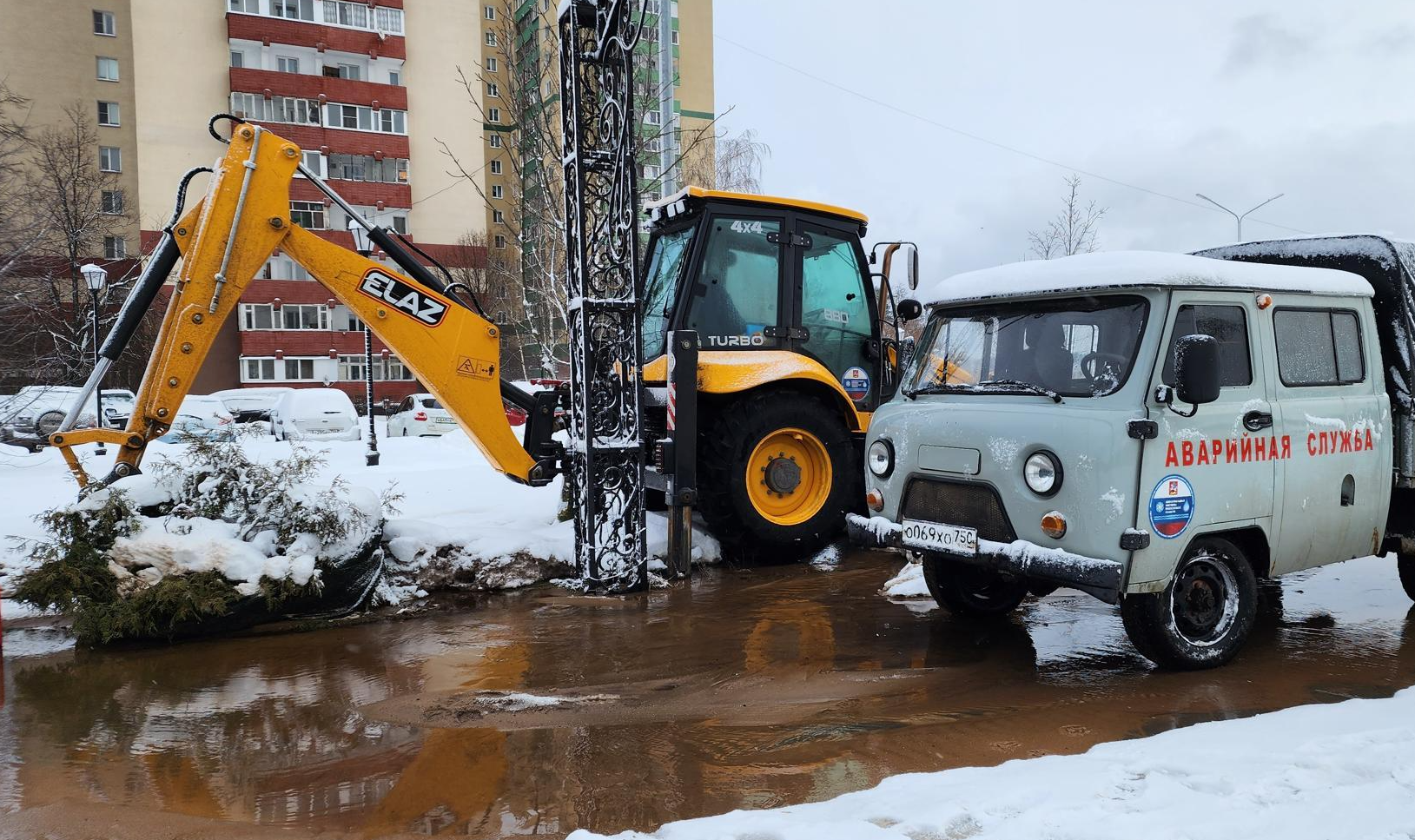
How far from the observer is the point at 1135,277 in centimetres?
500

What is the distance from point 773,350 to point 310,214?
37.3 meters

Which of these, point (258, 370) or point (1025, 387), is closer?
point (1025, 387)

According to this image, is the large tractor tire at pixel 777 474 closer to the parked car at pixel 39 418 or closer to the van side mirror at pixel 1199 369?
the van side mirror at pixel 1199 369

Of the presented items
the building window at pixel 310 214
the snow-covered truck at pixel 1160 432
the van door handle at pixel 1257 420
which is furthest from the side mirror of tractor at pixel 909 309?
the building window at pixel 310 214

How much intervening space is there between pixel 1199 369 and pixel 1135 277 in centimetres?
60

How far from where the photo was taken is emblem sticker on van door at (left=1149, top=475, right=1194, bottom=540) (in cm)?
480

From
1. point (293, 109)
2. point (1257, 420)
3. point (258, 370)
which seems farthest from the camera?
point (293, 109)

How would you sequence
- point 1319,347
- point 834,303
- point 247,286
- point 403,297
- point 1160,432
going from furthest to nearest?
point 834,303 < point 403,297 < point 247,286 < point 1319,347 < point 1160,432

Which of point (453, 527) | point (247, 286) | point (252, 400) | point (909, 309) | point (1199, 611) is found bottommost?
point (1199, 611)

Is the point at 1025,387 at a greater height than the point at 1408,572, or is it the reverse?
the point at 1025,387

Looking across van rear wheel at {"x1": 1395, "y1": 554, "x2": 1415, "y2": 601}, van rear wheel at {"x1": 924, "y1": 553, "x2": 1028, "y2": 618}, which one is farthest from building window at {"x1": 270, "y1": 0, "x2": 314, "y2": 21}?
van rear wheel at {"x1": 1395, "y1": 554, "x2": 1415, "y2": 601}

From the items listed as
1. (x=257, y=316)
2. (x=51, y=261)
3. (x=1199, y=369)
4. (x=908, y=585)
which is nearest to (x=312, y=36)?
(x=257, y=316)

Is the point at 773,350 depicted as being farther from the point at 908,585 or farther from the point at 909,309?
the point at 908,585

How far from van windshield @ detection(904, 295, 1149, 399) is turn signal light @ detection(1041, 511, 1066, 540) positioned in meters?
0.68
